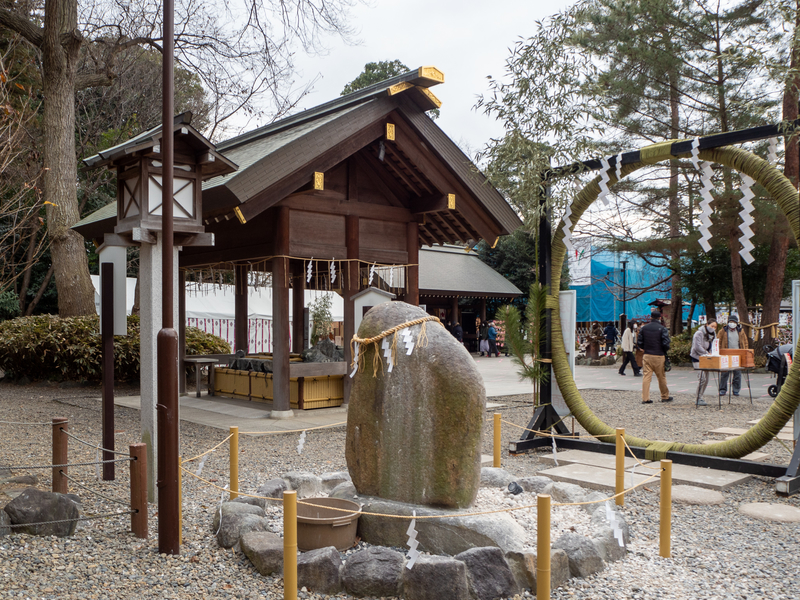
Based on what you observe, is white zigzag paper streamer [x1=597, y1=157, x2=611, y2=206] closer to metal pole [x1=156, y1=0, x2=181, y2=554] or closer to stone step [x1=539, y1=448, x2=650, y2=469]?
stone step [x1=539, y1=448, x2=650, y2=469]

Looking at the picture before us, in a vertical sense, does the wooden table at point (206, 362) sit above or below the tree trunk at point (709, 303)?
below

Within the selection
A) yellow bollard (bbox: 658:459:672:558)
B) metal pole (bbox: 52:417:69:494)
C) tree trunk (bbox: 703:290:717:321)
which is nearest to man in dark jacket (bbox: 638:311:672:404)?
yellow bollard (bbox: 658:459:672:558)

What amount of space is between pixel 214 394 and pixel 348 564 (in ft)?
32.0

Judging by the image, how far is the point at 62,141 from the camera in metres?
13.9

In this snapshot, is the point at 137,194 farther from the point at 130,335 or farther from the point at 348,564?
the point at 130,335

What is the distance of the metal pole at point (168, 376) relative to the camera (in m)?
4.02

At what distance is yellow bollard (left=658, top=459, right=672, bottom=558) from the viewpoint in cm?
408

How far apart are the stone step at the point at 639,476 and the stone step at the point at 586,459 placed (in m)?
0.16

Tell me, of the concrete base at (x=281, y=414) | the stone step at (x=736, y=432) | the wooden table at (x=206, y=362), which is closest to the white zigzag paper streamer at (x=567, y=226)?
the stone step at (x=736, y=432)

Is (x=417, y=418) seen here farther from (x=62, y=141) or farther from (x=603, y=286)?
(x=603, y=286)

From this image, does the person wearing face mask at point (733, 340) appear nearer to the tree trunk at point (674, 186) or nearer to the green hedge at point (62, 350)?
the tree trunk at point (674, 186)

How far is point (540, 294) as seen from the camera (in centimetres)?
763

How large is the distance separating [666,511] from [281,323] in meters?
6.86

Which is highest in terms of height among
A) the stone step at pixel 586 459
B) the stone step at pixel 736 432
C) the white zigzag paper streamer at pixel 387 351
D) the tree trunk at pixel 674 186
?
the tree trunk at pixel 674 186
